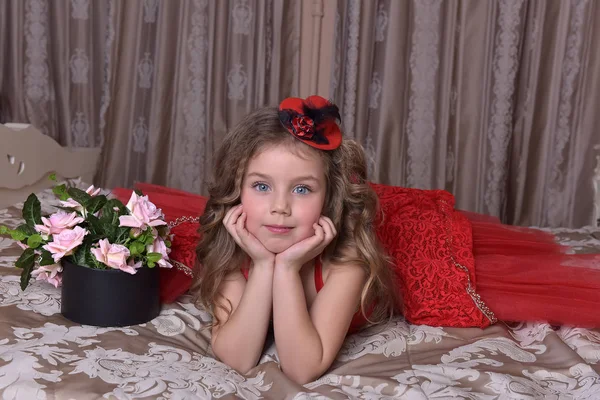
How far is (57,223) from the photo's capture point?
1.39 meters

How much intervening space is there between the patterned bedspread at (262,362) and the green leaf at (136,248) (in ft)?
0.52

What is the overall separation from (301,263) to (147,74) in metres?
2.15

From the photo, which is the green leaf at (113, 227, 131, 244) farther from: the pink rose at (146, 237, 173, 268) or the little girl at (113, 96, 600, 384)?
the little girl at (113, 96, 600, 384)

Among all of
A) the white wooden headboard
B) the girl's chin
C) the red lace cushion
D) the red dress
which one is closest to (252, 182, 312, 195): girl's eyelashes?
the girl's chin

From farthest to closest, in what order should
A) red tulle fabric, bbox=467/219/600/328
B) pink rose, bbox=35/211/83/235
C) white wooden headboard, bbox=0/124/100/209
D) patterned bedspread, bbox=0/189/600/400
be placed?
1. white wooden headboard, bbox=0/124/100/209
2. red tulle fabric, bbox=467/219/600/328
3. pink rose, bbox=35/211/83/235
4. patterned bedspread, bbox=0/189/600/400

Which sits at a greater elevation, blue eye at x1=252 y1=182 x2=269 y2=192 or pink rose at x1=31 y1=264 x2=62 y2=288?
blue eye at x1=252 y1=182 x2=269 y2=192

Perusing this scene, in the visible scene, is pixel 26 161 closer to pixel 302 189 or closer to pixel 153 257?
pixel 153 257

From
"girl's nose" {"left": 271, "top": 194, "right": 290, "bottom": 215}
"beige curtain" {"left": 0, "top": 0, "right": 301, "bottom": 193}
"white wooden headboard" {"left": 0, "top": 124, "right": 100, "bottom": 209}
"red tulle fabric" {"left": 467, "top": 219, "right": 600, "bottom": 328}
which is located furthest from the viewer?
"beige curtain" {"left": 0, "top": 0, "right": 301, "bottom": 193}

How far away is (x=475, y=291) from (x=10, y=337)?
100cm

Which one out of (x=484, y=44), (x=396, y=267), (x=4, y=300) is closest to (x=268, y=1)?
(x=484, y=44)

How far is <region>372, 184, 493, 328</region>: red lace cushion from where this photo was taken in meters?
1.58

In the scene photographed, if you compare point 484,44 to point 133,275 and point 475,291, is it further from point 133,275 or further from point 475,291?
point 133,275

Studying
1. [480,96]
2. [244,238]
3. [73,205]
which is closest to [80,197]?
[73,205]

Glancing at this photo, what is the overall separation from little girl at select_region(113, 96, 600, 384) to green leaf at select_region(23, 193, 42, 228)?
31 cm
